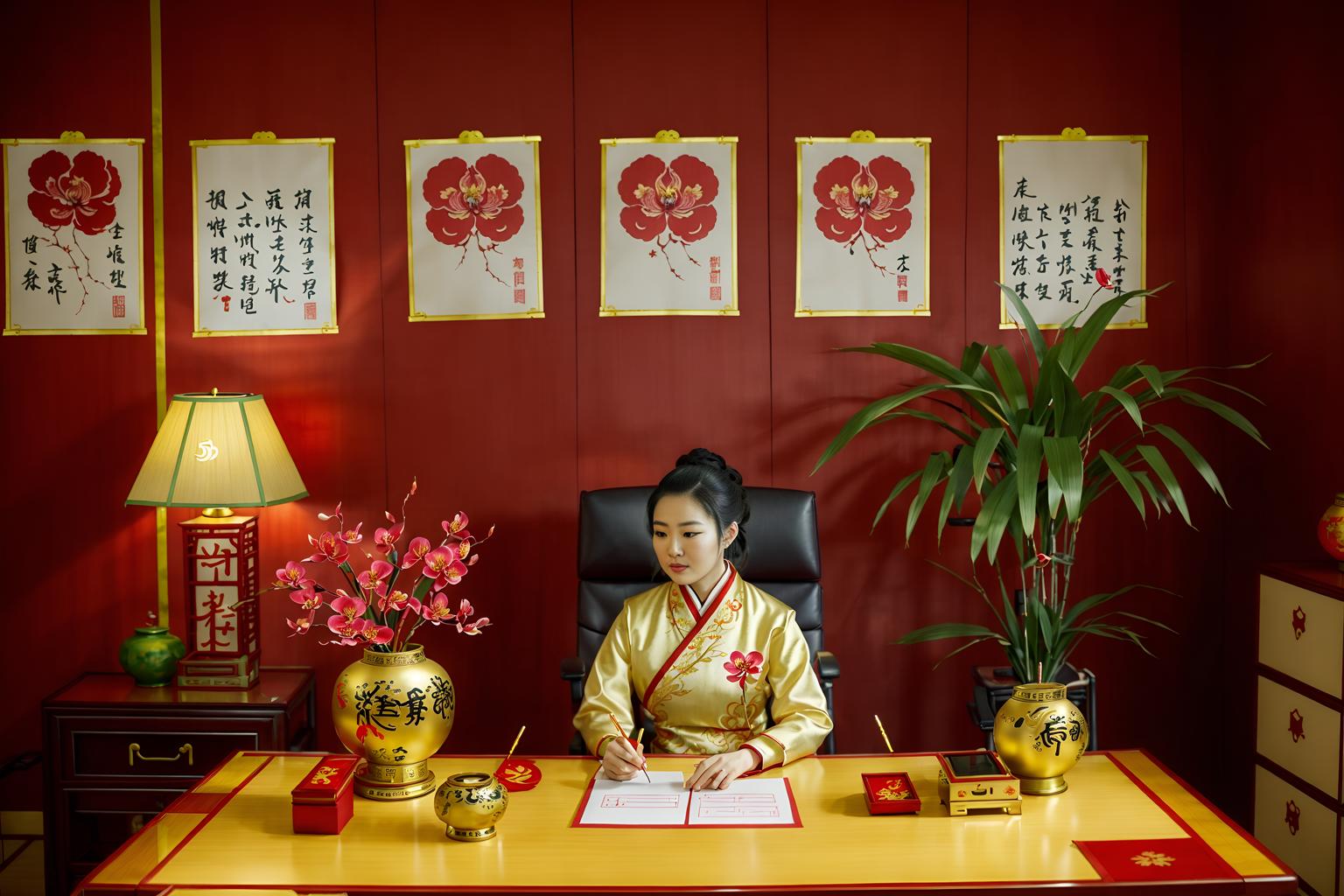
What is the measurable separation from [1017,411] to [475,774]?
1.63 metres

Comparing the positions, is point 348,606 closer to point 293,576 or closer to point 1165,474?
point 293,576

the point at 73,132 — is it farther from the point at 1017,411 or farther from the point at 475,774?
the point at 1017,411

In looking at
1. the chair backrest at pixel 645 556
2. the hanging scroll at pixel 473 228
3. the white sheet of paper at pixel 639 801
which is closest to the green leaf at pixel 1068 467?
the chair backrest at pixel 645 556

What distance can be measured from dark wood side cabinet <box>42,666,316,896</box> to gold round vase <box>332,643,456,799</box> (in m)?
1.00

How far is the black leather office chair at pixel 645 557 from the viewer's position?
8.66ft

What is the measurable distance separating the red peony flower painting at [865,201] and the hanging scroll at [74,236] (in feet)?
6.51

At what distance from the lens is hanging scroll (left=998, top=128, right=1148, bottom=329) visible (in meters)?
3.07

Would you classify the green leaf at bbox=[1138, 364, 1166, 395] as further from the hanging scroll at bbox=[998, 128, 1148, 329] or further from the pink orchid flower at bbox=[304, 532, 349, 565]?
the pink orchid flower at bbox=[304, 532, 349, 565]

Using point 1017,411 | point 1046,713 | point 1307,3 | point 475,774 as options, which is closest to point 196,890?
point 475,774

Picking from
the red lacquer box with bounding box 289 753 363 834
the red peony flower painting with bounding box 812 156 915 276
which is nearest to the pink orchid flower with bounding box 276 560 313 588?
the red lacquer box with bounding box 289 753 363 834

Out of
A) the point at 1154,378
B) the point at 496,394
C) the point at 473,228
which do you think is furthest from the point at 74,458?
the point at 1154,378

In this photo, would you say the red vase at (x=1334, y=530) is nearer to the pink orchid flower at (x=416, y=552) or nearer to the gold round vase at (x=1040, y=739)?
the gold round vase at (x=1040, y=739)

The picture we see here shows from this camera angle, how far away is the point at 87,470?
3.08 m

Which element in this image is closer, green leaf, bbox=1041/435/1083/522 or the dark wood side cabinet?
green leaf, bbox=1041/435/1083/522
